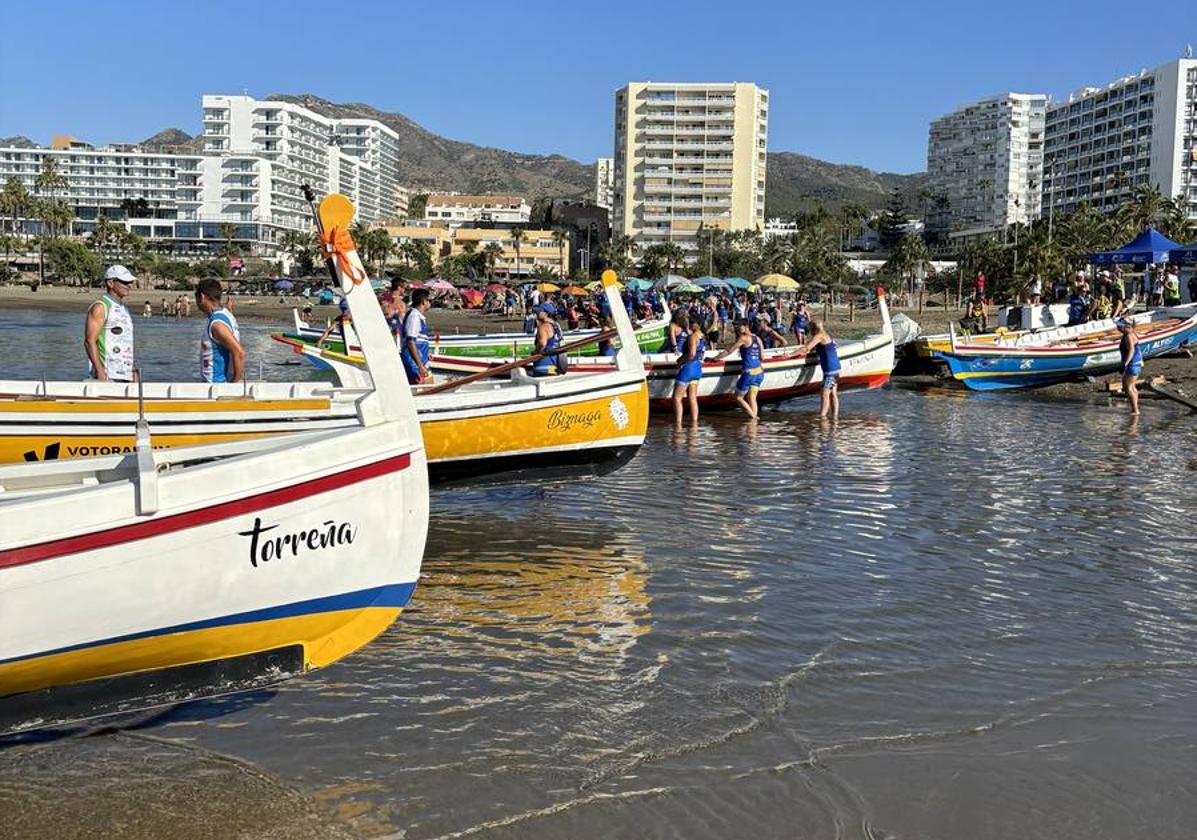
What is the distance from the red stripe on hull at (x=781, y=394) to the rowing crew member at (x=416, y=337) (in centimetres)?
803

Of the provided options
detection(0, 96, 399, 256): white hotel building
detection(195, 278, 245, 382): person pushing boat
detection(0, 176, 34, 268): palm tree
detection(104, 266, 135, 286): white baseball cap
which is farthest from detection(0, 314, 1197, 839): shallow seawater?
detection(0, 96, 399, 256): white hotel building

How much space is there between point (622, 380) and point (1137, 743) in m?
6.48

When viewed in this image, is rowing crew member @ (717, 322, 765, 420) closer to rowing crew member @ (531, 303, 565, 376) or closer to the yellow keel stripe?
rowing crew member @ (531, 303, 565, 376)

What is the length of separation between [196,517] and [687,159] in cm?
15369

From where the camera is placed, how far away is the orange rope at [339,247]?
5.39 m

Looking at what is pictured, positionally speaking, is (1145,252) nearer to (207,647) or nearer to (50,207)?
(207,647)

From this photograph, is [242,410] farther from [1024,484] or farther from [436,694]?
[1024,484]

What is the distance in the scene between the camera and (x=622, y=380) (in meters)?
11.6

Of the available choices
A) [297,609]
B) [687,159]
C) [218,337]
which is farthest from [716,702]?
[687,159]

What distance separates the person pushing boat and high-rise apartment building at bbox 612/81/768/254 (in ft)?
470

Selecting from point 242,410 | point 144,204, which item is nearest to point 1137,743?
point 242,410

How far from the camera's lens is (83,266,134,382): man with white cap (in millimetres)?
9898

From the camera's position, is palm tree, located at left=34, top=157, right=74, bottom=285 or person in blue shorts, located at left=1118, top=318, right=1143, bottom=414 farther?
palm tree, located at left=34, top=157, right=74, bottom=285

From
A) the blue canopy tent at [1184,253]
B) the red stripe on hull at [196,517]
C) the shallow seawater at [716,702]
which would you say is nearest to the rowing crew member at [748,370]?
the shallow seawater at [716,702]
